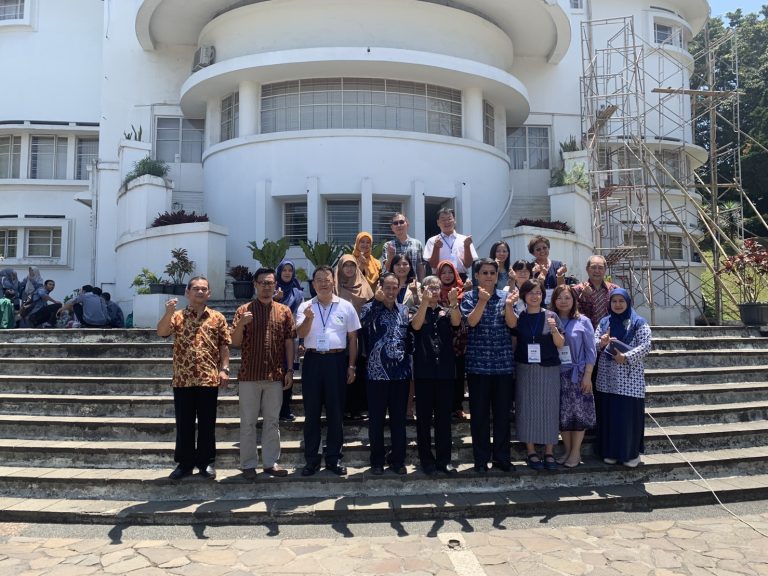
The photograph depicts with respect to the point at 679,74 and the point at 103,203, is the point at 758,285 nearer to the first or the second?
the point at 679,74

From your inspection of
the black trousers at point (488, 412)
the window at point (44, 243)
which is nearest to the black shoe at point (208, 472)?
the black trousers at point (488, 412)

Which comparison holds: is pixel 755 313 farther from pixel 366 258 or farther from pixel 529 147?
pixel 529 147

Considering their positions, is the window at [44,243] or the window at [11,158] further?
the window at [11,158]

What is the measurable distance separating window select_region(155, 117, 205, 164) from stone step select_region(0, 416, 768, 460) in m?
10.3

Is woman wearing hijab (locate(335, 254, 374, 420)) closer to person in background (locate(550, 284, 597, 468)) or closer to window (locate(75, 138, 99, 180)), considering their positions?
person in background (locate(550, 284, 597, 468))

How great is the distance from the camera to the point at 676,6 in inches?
727

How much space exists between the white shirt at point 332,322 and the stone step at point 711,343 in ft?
16.6

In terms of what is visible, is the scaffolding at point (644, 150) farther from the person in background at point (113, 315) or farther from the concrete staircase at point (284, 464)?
the person in background at point (113, 315)

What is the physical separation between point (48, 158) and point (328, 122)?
1067 cm

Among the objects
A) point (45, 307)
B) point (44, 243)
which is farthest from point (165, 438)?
point (44, 243)

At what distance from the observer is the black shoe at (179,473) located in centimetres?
490

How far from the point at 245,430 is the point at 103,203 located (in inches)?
480

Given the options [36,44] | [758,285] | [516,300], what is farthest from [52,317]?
[758,285]

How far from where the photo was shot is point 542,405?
5090 mm
